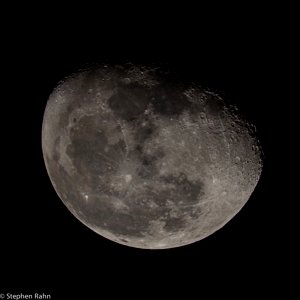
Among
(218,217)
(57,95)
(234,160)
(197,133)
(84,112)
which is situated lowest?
(218,217)

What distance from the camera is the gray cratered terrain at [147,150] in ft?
7.71

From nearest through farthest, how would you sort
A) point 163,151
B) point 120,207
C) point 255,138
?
point 163,151, point 120,207, point 255,138

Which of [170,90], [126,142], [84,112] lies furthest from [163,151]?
[84,112]

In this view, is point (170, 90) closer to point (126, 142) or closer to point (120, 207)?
point (126, 142)

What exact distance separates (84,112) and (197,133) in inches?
29.8

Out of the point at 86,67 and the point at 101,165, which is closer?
the point at 101,165

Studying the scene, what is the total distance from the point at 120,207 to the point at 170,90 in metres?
0.85

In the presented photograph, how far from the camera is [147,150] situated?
2346 mm

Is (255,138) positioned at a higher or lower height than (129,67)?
lower

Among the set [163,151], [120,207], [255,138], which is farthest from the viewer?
[255,138]

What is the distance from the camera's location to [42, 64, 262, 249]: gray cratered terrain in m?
2.35

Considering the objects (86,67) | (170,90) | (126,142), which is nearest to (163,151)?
(126,142)

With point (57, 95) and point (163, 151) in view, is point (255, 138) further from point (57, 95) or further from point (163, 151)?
point (57, 95)

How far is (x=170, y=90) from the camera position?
2.37 meters
